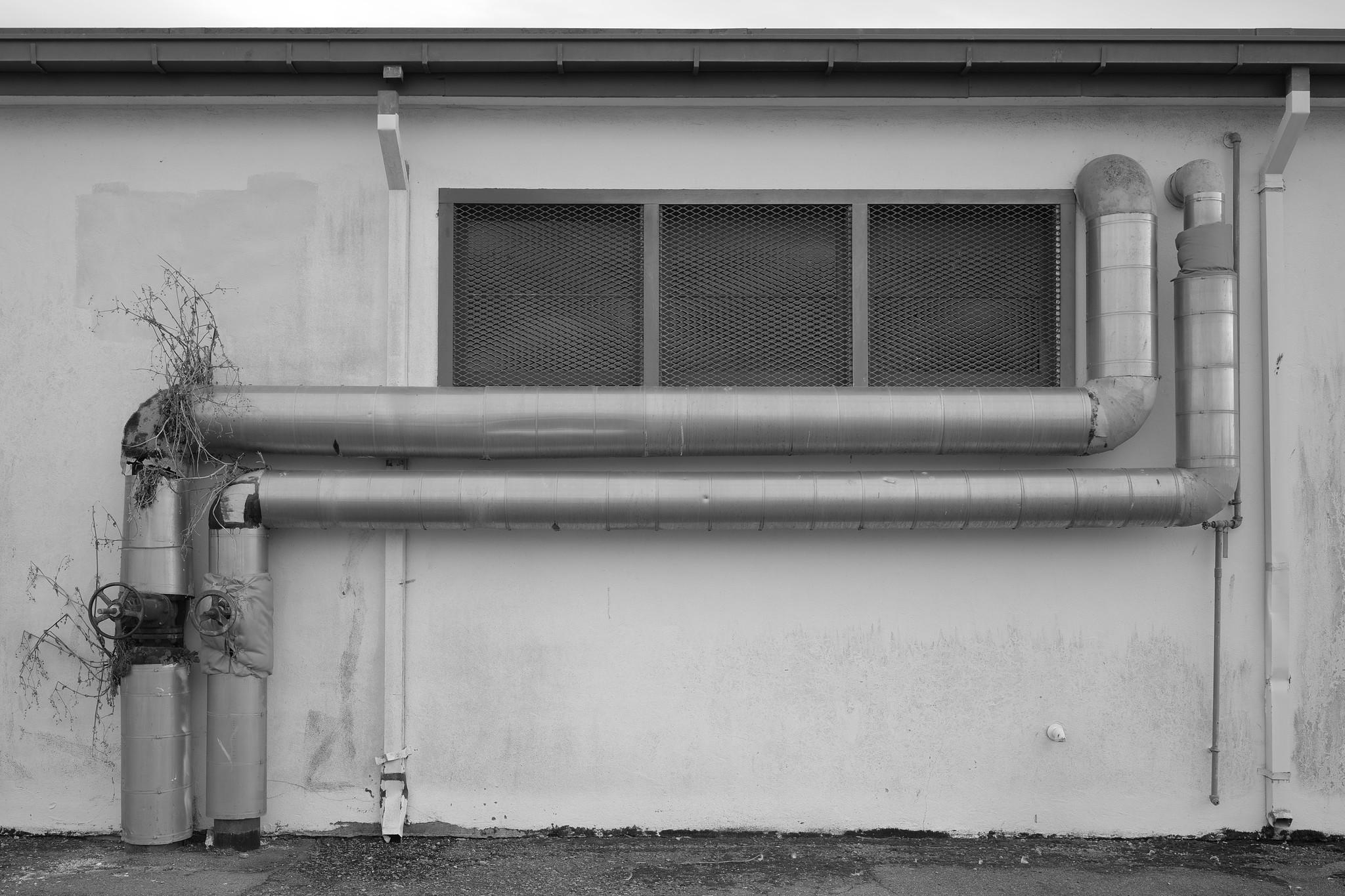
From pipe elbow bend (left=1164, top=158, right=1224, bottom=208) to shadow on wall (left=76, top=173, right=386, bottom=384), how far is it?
15.6 ft

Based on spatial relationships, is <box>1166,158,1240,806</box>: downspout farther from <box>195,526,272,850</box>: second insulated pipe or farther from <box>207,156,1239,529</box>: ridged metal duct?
<box>195,526,272,850</box>: second insulated pipe

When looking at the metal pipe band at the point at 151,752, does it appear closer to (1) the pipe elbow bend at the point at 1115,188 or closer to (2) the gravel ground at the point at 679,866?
(2) the gravel ground at the point at 679,866

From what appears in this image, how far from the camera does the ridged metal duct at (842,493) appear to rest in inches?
222

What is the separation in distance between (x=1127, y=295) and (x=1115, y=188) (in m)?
0.63

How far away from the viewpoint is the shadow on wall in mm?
6094

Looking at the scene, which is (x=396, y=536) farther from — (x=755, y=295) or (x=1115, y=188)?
(x=1115, y=188)

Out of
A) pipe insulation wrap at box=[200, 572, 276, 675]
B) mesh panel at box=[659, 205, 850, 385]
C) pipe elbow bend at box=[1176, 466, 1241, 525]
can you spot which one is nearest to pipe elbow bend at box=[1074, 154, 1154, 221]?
mesh panel at box=[659, 205, 850, 385]

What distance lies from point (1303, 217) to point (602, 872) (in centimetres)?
565

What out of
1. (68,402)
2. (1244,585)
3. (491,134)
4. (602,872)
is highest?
(491,134)

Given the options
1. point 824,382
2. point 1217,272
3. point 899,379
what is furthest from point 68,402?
point 1217,272

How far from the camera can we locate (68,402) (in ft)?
19.9

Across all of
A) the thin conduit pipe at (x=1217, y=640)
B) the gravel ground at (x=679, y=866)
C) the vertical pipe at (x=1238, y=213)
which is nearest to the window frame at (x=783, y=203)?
the vertical pipe at (x=1238, y=213)

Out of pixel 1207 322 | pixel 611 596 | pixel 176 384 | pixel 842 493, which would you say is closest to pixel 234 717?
pixel 176 384

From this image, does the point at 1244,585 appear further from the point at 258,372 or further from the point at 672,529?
the point at 258,372
